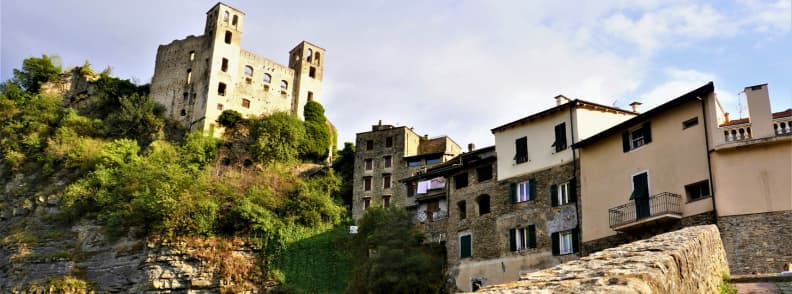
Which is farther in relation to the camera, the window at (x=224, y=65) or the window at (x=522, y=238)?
the window at (x=224, y=65)

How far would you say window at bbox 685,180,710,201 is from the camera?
26.6 metres

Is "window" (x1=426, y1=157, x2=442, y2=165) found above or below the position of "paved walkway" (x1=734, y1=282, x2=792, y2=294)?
above

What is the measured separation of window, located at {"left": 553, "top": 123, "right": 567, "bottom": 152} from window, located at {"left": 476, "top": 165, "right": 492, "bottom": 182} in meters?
4.39

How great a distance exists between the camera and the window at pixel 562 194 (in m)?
32.7

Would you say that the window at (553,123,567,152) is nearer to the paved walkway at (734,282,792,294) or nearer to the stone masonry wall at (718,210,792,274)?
the stone masonry wall at (718,210,792,274)

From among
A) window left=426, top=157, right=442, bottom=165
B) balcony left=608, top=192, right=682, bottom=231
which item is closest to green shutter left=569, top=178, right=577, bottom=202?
balcony left=608, top=192, right=682, bottom=231

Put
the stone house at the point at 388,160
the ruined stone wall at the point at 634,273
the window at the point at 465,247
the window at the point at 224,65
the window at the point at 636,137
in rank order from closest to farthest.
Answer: the ruined stone wall at the point at 634,273 < the window at the point at 636,137 < the window at the point at 465,247 < the stone house at the point at 388,160 < the window at the point at 224,65

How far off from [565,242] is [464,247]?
6.39 metres

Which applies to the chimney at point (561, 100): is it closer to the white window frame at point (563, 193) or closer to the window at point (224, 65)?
the white window frame at point (563, 193)

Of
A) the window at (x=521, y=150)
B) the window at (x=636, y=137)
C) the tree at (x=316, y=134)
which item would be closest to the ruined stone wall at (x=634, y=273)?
the window at (x=636, y=137)

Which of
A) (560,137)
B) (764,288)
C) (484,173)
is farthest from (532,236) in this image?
(764,288)

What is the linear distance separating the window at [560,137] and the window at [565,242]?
412 cm

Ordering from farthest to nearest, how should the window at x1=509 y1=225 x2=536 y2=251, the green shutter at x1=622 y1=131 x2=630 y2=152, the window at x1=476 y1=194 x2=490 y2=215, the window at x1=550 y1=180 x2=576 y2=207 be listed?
the window at x1=476 y1=194 x2=490 y2=215 → the window at x1=509 y1=225 x2=536 y2=251 → the window at x1=550 y1=180 x2=576 y2=207 → the green shutter at x1=622 y1=131 x2=630 y2=152

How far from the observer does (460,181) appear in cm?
3944
